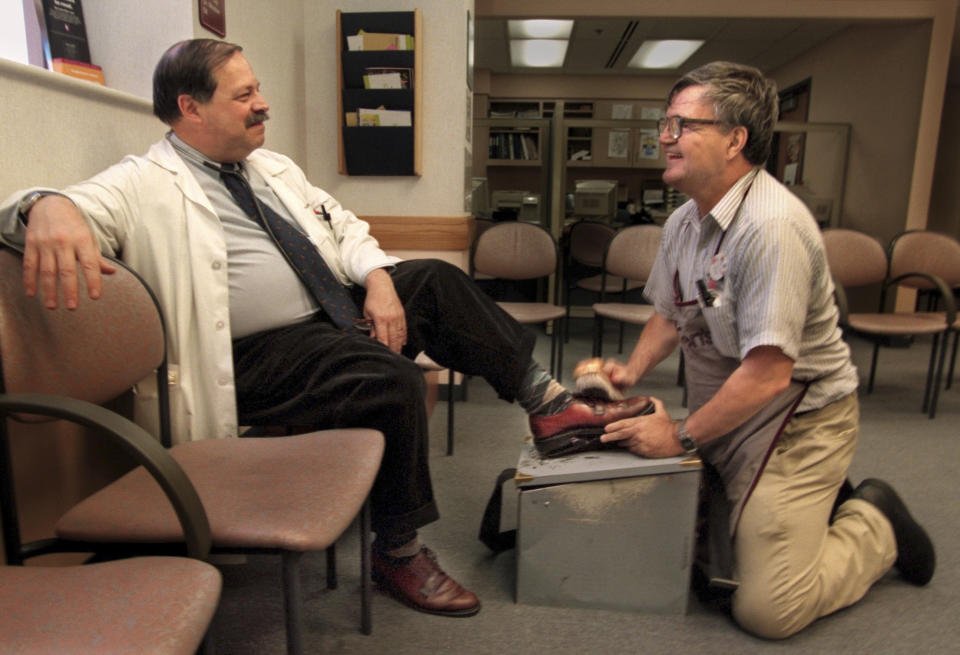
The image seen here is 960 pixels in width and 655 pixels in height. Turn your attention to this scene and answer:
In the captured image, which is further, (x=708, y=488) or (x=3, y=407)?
(x=708, y=488)

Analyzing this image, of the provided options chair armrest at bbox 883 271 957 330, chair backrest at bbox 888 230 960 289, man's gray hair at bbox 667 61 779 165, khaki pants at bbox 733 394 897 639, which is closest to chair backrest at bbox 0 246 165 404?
man's gray hair at bbox 667 61 779 165

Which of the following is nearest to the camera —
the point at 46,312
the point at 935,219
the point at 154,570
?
the point at 154,570

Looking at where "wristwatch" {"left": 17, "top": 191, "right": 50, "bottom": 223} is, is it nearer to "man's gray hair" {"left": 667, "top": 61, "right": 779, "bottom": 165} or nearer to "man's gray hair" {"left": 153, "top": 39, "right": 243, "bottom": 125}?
"man's gray hair" {"left": 153, "top": 39, "right": 243, "bottom": 125}

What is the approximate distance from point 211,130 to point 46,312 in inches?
25.9

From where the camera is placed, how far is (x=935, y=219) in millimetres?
6949

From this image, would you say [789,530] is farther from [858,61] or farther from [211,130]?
[858,61]

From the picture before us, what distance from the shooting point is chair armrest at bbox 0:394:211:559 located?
813mm

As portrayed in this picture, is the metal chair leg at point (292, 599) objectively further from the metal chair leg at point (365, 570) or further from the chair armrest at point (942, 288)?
the chair armrest at point (942, 288)

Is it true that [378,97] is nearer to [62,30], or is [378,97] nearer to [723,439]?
[62,30]

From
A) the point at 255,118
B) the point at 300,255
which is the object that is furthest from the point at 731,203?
the point at 255,118

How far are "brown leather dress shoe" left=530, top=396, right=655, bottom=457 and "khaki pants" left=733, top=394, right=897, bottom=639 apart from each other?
1.10 feet

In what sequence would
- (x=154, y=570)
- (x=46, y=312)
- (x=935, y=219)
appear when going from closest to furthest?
(x=154, y=570)
(x=46, y=312)
(x=935, y=219)

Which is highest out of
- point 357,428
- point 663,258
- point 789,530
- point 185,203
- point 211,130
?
point 211,130

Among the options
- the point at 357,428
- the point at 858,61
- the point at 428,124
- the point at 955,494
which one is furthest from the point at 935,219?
the point at 357,428
